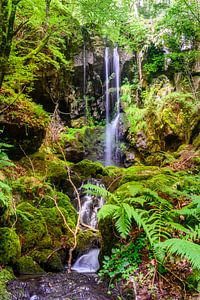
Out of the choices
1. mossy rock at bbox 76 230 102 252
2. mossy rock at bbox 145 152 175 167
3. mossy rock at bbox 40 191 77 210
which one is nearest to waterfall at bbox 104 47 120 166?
mossy rock at bbox 145 152 175 167

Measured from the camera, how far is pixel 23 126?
25.9 ft

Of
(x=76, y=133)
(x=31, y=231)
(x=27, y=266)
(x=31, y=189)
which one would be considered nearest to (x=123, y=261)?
(x=27, y=266)

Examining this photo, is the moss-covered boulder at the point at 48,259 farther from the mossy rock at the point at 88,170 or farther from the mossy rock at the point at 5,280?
the mossy rock at the point at 88,170

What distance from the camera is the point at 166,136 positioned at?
11.5m

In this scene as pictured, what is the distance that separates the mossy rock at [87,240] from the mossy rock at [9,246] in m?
1.30

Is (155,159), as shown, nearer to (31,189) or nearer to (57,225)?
(31,189)

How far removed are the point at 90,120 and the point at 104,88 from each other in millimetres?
1975

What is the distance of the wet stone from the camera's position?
348cm

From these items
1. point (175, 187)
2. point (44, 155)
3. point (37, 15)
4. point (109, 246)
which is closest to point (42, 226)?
point (109, 246)

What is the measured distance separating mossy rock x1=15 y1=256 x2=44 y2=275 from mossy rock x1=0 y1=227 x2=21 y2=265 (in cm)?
10

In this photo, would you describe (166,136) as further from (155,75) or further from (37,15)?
(37,15)

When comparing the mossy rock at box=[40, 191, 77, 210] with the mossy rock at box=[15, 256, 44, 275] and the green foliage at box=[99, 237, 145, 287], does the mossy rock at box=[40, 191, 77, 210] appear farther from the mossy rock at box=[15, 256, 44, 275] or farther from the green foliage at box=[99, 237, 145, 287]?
the green foliage at box=[99, 237, 145, 287]

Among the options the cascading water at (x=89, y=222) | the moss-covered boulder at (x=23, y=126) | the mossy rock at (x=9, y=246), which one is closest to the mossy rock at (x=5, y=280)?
the mossy rock at (x=9, y=246)

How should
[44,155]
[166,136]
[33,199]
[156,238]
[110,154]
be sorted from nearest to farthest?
1. [156,238]
2. [33,199]
3. [44,155]
4. [166,136]
5. [110,154]
